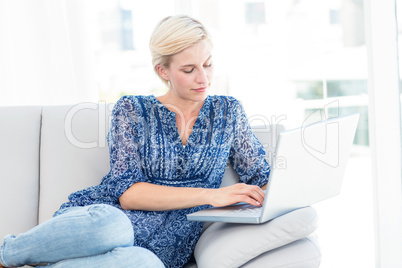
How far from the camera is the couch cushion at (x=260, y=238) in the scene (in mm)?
1394

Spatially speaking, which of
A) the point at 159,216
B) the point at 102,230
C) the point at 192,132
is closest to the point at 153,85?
the point at 192,132

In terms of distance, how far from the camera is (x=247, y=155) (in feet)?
6.12

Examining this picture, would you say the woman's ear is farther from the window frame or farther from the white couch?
the window frame

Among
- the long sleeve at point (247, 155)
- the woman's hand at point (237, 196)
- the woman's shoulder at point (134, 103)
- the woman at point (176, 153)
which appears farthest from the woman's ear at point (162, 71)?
the woman's hand at point (237, 196)

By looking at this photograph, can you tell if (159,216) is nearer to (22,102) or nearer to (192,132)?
(192,132)

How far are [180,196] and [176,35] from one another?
1.99 ft

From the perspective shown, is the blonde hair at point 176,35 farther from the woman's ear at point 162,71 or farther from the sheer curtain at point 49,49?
the sheer curtain at point 49,49

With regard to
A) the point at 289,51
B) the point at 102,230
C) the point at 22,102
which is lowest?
the point at 102,230

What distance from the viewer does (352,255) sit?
2.80 meters

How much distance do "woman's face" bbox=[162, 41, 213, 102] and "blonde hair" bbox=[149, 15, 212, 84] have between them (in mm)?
23

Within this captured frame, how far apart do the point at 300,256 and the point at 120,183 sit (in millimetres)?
674

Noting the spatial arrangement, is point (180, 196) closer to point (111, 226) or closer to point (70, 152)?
point (111, 226)

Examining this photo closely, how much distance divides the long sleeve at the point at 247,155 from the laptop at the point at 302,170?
1.02 ft

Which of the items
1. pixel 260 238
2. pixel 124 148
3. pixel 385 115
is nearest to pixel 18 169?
pixel 124 148
